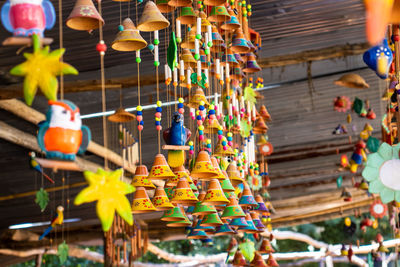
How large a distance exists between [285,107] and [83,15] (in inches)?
239

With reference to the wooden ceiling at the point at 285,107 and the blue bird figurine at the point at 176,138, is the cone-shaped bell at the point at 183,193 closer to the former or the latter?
the blue bird figurine at the point at 176,138

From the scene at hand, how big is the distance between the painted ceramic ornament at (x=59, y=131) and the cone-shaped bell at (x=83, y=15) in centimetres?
58

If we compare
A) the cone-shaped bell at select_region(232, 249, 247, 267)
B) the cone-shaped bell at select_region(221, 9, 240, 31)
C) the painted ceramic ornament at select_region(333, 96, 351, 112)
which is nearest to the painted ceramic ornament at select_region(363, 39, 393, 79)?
the cone-shaped bell at select_region(221, 9, 240, 31)

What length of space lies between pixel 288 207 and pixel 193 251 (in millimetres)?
6741

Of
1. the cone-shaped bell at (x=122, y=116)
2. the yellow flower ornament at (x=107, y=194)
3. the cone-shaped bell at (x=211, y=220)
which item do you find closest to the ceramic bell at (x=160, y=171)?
the cone-shaped bell at (x=211, y=220)

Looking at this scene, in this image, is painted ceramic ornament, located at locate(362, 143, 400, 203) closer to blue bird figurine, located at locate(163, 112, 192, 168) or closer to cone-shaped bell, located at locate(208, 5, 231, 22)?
blue bird figurine, located at locate(163, 112, 192, 168)

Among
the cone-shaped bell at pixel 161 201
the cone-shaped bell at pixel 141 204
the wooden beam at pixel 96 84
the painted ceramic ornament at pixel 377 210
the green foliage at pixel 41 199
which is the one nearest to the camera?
the cone-shaped bell at pixel 141 204

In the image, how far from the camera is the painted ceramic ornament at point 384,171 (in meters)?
3.49

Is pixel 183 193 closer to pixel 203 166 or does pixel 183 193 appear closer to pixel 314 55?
pixel 203 166

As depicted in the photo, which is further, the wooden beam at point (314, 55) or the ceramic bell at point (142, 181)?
the wooden beam at point (314, 55)

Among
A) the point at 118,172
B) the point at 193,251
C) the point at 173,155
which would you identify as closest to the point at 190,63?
the point at 173,155

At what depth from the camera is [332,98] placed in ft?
29.6

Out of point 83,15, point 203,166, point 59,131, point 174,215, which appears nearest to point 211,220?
point 174,215

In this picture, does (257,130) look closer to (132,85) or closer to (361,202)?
(132,85)
